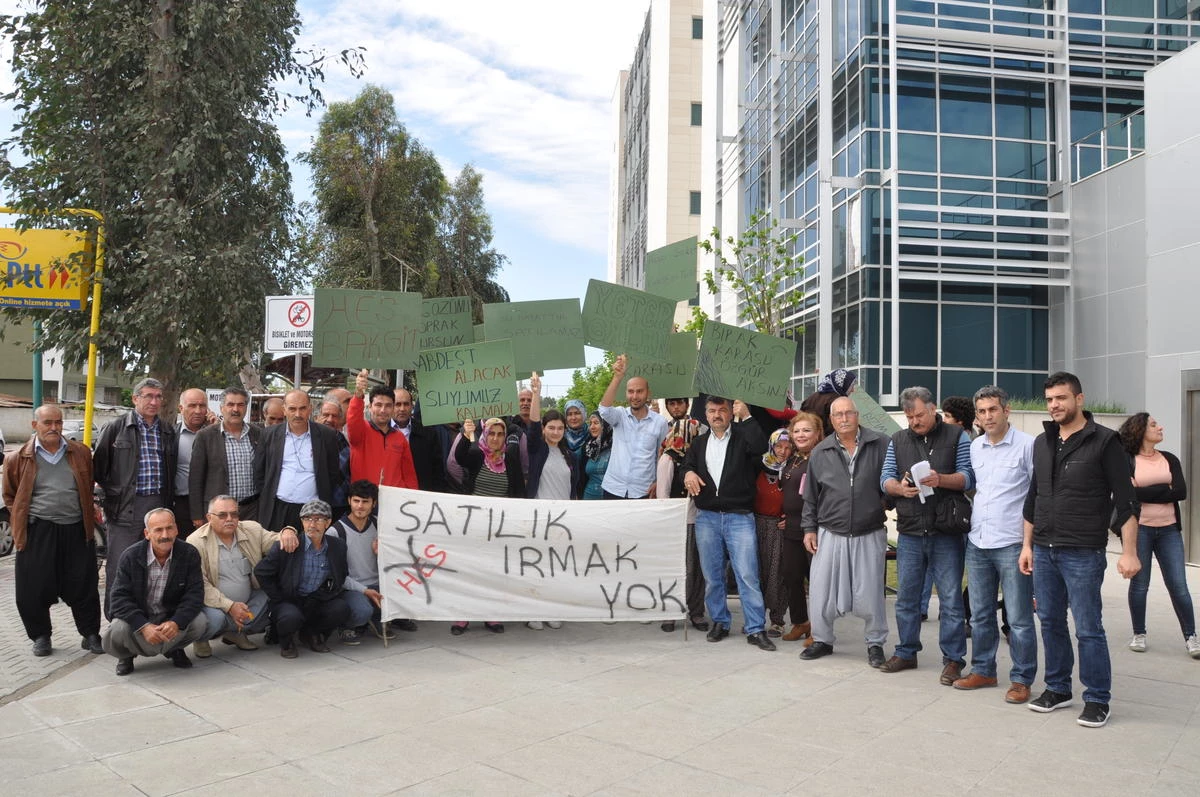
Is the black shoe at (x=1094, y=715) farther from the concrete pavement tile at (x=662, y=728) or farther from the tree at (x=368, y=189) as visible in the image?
the tree at (x=368, y=189)

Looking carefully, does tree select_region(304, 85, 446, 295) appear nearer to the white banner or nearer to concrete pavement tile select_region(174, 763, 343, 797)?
the white banner

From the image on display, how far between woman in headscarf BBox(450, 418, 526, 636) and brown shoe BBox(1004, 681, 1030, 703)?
3.99 meters

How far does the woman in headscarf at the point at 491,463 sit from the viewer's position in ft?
26.3

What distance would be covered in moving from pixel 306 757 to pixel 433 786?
2.63 ft

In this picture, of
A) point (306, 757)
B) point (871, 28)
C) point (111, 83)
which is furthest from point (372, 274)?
point (306, 757)

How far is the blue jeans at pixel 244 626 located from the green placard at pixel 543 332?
3306 millimetres

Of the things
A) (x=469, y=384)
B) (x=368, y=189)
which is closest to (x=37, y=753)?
(x=469, y=384)

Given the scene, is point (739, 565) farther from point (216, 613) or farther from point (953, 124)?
point (953, 124)

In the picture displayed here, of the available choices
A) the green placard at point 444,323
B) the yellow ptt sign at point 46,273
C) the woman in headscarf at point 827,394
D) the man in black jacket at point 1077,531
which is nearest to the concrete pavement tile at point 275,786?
the man in black jacket at point 1077,531

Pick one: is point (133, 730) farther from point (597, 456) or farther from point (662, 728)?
point (597, 456)

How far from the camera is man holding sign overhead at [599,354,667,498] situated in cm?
832

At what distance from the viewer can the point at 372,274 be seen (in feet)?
107

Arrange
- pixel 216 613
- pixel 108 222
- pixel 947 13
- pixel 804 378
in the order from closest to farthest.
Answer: pixel 216 613, pixel 108 222, pixel 947 13, pixel 804 378

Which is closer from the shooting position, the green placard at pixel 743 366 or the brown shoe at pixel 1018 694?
the brown shoe at pixel 1018 694
